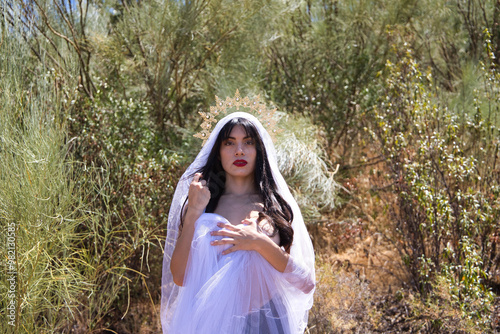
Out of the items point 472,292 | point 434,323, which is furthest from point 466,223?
point 434,323

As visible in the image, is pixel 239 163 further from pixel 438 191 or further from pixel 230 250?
pixel 438 191

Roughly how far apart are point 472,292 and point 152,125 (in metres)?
3.27

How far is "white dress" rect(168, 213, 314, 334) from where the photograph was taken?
237 centimetres

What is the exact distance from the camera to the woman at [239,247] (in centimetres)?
239

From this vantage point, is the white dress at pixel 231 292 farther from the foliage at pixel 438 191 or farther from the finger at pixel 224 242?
the foliage at pixel 438 191

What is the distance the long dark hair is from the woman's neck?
0.08 feet

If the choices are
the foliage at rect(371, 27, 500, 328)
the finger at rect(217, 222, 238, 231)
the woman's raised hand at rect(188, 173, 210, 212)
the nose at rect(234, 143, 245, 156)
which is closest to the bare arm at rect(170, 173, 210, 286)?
the woman's raised hand at rect(188, 173, 210, 212)

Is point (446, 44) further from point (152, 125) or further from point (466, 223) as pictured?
point (152, 125)

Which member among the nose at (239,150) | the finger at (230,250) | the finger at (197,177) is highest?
the nose at (239,150)

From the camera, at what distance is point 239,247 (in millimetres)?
2395

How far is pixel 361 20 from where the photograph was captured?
626 centimetres

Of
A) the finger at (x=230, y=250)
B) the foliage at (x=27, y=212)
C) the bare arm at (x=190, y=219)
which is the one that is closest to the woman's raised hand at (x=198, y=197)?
Answer: the bare arm at (x=190, y=219)

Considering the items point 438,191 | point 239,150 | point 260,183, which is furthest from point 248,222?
point 438,191

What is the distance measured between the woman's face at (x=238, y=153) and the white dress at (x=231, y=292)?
0.83 feet
